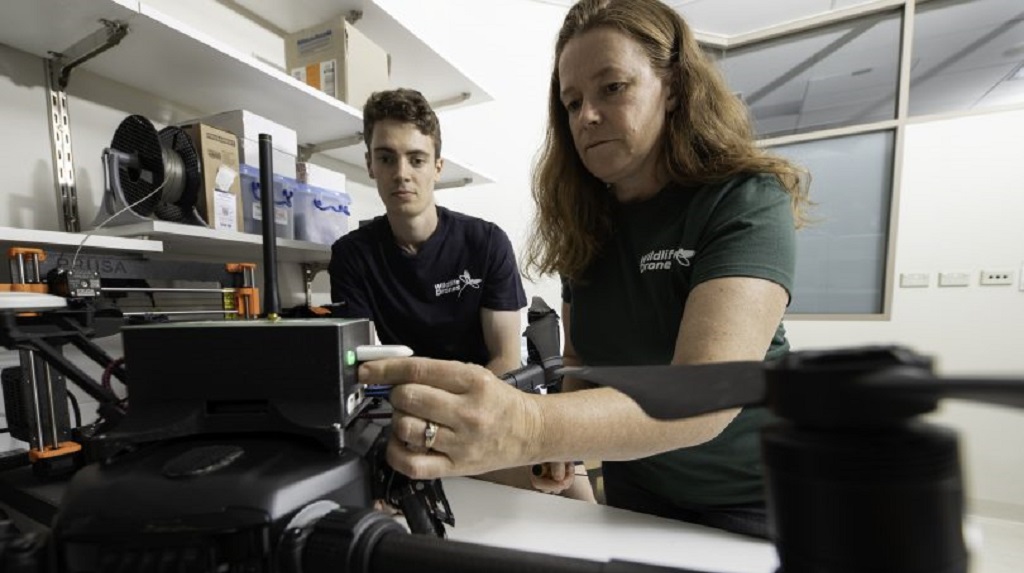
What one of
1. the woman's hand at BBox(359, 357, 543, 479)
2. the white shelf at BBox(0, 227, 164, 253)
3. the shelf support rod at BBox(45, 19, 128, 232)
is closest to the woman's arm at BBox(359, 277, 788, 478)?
the woman's hand at BBox(359, 357, 543, 479)

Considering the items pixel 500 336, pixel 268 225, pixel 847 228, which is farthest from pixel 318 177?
pixel 847 228

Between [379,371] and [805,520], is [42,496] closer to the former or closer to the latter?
[379,371]

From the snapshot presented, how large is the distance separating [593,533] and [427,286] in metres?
1.04

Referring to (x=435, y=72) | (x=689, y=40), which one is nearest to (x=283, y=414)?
(x=689, y=40)

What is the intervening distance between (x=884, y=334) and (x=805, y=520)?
10.4 feet

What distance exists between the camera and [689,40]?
834 millimetres

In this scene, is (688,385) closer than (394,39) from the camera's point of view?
Yes

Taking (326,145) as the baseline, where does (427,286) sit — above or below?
below

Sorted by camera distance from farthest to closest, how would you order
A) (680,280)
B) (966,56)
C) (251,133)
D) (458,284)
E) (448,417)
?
(966,56), (458,284), (251,133), (680,280), (448,417)

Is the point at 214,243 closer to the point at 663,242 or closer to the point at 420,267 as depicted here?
the point at 420,267

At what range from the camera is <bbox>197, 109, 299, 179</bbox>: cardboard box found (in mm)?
A: 1225

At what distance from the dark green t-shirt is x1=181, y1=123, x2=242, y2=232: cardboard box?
875mm

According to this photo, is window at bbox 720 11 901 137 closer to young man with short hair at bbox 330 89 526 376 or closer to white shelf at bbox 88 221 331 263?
young man with short hair at bbox 330 89 526 376

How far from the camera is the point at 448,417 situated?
0.37 meters
